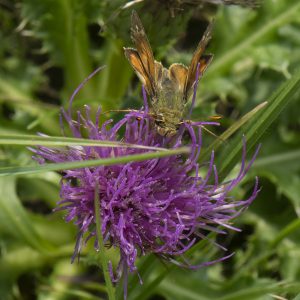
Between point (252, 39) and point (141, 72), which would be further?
point (252, 39)

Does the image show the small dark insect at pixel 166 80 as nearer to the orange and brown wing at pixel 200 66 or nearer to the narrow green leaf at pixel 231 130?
the orange and brown wing at pixel 200 66

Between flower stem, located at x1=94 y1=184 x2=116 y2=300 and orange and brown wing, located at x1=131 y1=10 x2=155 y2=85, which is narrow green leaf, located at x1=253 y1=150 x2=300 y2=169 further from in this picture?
flower stem, located at x1=94 y1=184 x2=116 y2=300

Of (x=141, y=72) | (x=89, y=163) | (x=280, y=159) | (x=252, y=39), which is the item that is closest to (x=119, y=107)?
(x=141, y=72)

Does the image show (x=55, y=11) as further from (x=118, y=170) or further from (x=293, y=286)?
(x=293, y=286)

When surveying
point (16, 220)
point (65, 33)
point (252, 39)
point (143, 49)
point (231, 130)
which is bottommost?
point (16, 220)

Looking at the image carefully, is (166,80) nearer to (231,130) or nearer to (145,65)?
(145,65)

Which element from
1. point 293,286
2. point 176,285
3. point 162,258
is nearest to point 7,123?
point 176,285
